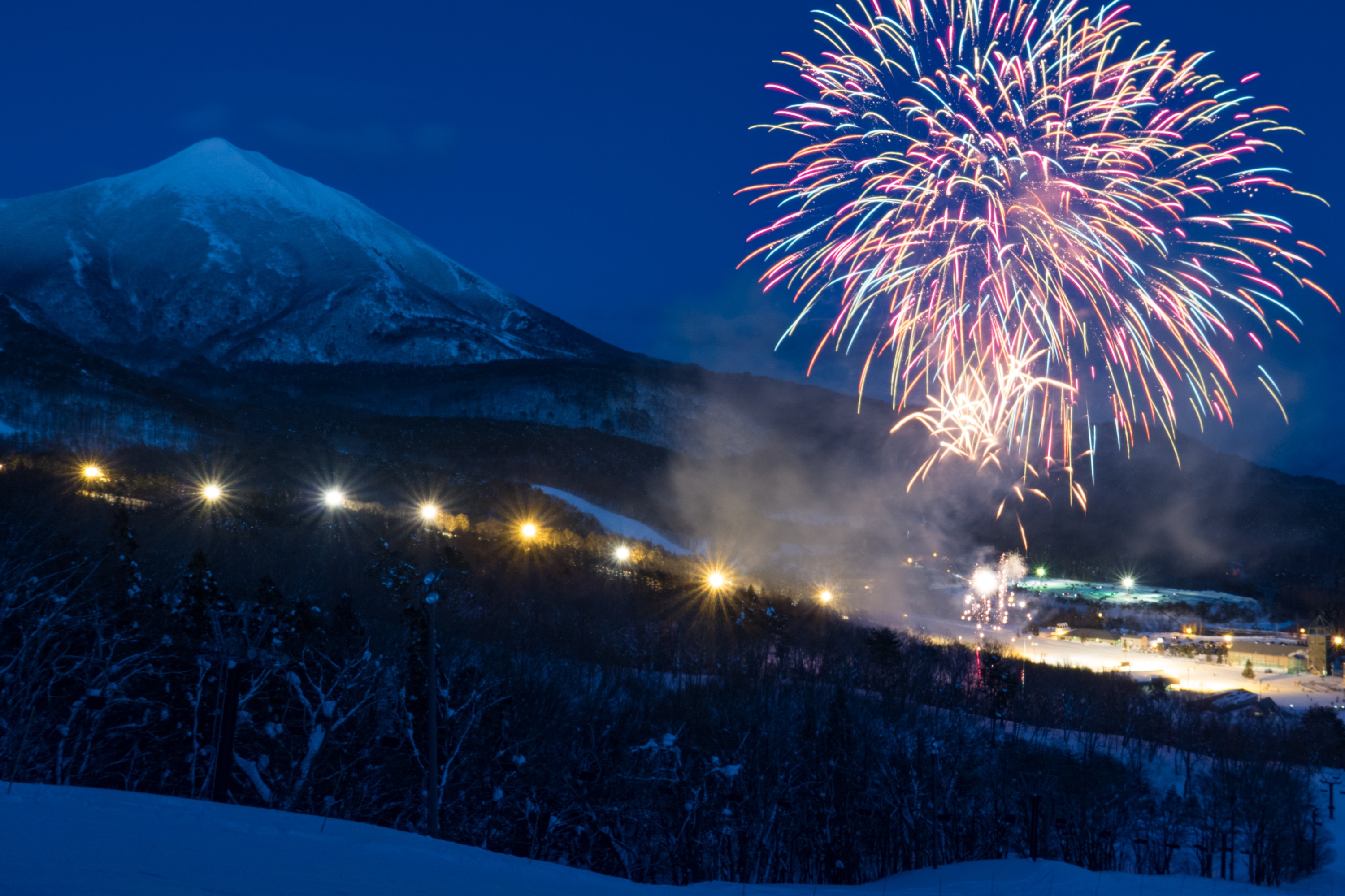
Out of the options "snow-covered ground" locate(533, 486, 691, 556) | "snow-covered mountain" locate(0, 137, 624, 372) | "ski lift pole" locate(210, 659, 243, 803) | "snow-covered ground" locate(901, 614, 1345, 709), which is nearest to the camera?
"ski lift pole" locate(210, 659, 243, 803)

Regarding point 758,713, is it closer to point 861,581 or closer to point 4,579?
point 4,579

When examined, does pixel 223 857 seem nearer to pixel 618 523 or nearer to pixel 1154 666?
pixel 618 523

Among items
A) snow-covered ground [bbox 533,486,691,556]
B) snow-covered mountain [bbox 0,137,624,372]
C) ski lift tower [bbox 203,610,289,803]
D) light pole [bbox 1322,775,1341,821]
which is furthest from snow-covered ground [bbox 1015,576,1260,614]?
ski lift tower [bbox 203,610,289,803]

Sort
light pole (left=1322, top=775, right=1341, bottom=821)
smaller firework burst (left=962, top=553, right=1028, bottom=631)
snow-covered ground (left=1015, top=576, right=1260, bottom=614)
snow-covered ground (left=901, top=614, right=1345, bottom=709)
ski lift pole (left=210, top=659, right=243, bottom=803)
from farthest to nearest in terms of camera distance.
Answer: snow-covered ground (left=1015, top=576, right=1260, bottom=614) → smaller firework burst (left=962, top=553, right=1028, bottom=631) → snow-covered ground (left=901, top=614, right=1345, bottom=709) → light pole (left=1322, top=775, right=1341, bottom=821) → ski lift pole (left=210, top=659, right=243, bottom=803)

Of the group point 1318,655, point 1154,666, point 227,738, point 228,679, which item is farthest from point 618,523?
point 227,738

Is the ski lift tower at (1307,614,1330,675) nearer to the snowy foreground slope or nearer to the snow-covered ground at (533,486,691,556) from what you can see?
the snow-covered ground at (533,486,691,556)

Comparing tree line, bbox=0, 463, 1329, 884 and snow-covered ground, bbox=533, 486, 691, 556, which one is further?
snow-covered ground, bbox=533, 486, 691, 556
